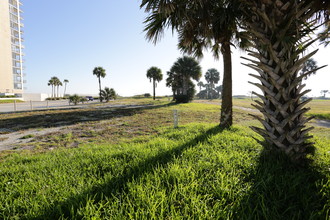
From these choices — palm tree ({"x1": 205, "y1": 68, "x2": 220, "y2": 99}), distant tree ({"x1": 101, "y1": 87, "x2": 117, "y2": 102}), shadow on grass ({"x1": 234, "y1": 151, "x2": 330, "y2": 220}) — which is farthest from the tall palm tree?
palm tree ({"x1": 205, "y1": 68, "x2": 220, "y2": 99})

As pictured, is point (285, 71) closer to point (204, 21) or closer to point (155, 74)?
point (204, 21)

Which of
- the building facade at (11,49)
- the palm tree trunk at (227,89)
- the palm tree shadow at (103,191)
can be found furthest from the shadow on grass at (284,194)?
the building facade at (11,49)

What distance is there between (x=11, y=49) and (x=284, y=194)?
8132cm

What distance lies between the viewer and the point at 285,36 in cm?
227

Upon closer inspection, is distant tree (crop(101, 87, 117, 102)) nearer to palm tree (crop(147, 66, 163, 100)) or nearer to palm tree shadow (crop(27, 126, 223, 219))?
palm tree (crop(147, 66, 163, 100))

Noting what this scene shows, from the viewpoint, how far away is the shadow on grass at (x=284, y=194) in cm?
140

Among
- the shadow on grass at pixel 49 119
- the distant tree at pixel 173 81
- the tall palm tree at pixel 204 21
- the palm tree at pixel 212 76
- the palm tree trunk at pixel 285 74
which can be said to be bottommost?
the shadow on grass at pixel 49 119

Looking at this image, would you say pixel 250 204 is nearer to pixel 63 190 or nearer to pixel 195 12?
pixel 63 190

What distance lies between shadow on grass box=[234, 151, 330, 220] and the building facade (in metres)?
66.4

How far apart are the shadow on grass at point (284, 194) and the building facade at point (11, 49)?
218 feet

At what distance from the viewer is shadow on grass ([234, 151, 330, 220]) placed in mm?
1401

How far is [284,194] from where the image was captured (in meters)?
1.66

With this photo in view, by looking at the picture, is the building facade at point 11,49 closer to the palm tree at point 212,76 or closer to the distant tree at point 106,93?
the distant tree at point 106,93

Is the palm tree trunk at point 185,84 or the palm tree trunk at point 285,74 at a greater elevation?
the palm tree trunk at point 185,84
